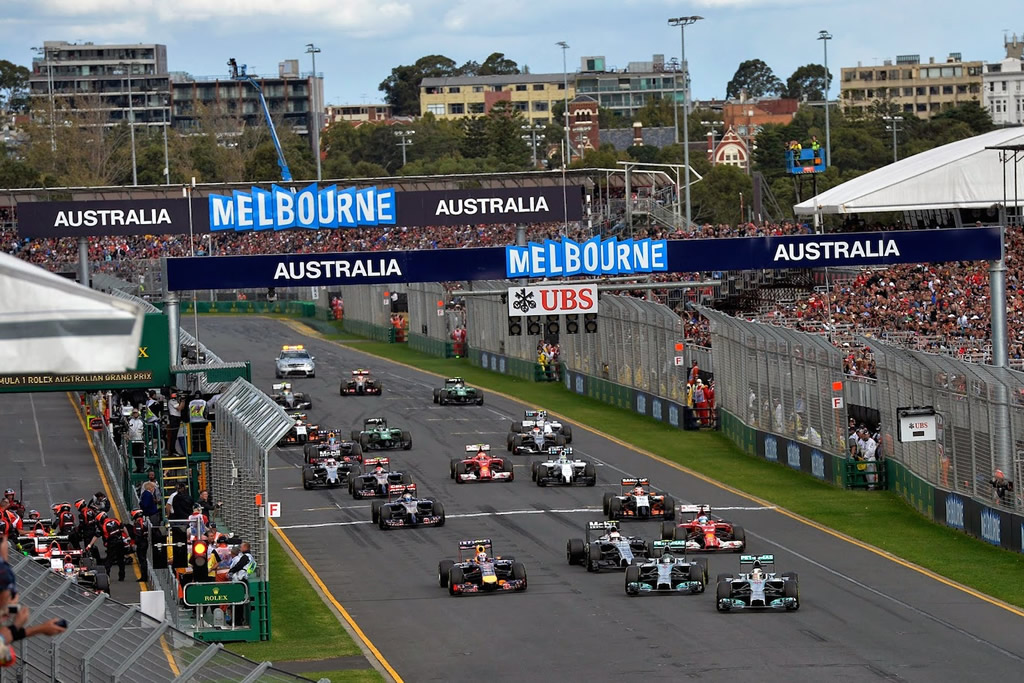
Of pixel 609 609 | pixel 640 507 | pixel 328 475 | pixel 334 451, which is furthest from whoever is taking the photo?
pixel 334 451

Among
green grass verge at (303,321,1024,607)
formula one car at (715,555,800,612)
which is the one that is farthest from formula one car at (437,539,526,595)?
green grass verge at (303,321,1024,607)

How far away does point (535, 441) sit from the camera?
43.0 m

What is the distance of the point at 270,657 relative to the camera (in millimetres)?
22906

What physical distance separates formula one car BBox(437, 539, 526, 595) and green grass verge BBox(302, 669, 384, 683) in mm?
4916

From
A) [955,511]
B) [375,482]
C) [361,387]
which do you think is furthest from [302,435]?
[955,511]

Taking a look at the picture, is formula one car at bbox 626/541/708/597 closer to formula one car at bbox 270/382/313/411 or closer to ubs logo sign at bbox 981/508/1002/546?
ubs logo sign at bbox 981/508/1002/546

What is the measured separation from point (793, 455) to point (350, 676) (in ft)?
70.1

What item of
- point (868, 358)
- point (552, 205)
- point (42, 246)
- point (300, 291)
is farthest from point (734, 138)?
point (868, 358)

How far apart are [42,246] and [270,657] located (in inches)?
2639

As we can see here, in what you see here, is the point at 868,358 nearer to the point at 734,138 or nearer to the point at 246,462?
the point at 246,462

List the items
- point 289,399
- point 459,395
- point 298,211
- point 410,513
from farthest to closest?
point 459,395, point 289,399, point 298,211, point 410,513

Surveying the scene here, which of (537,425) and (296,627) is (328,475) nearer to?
(537,425)

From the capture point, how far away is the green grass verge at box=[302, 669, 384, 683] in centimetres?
2130

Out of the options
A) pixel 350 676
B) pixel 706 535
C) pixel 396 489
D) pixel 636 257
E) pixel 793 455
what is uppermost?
pixel 636 257
